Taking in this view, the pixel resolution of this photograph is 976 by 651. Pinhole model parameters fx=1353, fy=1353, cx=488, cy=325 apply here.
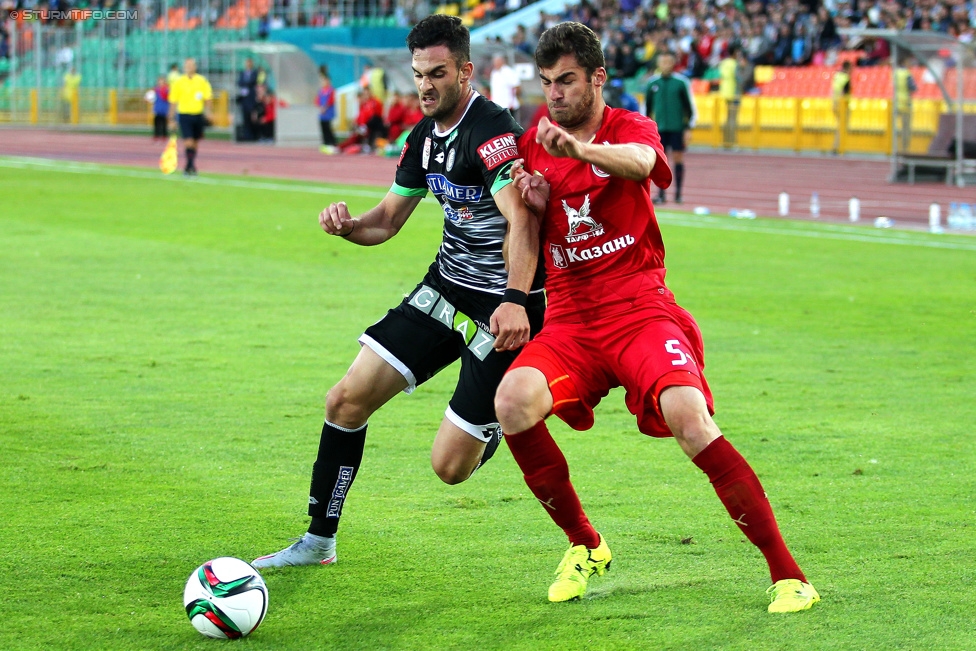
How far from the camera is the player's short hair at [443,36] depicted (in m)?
5.17

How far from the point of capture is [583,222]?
4934 mm

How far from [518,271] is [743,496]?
45.2 inches

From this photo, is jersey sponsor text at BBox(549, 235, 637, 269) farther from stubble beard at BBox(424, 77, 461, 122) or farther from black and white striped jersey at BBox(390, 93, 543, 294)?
stubble beard at BBox(424, 77, 461, 122)

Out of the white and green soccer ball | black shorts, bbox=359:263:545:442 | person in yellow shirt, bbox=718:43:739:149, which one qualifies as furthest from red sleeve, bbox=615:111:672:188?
person in yellow shirt, bbox=718:43:739:149

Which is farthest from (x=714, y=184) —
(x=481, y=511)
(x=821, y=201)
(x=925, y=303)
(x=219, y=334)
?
(x=481, y=511)

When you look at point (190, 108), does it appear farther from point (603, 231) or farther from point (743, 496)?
point (743, 496)

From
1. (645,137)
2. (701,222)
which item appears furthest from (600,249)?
(701,222)

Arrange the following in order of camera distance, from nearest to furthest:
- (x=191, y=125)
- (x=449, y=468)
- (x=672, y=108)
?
(x=449, y=468) < (x=672, y=108) < (x=191, y=125)

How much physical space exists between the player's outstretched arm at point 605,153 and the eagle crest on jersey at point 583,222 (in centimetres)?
28

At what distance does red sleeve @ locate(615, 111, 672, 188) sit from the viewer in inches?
192

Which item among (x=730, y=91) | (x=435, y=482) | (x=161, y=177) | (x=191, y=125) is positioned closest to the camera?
(x=435, y=482)

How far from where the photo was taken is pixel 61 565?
5.09 meters

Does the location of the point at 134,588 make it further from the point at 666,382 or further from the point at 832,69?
the point at 832,69

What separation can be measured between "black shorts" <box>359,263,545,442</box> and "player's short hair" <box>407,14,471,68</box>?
0.91 metres
